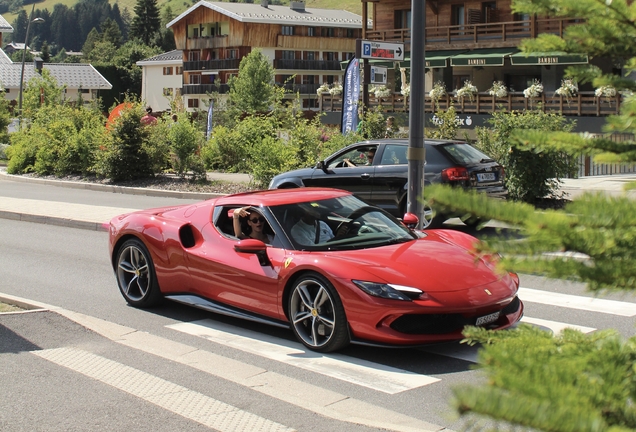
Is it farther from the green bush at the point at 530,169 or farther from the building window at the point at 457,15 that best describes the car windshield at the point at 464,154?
the building window at the point at 457,15

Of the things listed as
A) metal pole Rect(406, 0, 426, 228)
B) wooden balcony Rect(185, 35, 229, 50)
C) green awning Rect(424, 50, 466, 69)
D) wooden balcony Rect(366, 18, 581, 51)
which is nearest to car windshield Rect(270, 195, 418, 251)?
metal pole Rect(406, 0, 426, 228)

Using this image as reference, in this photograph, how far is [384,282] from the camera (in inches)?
273

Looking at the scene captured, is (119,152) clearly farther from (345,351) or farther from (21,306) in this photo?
(345,351)

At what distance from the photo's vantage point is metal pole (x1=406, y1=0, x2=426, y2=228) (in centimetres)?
1175

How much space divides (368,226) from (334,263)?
1.09 m

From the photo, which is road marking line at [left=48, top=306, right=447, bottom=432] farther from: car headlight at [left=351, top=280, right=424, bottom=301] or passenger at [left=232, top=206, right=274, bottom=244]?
passenger at [left=232, top=206, right=274, bottom=244]

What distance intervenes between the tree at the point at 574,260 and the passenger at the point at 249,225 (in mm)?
6466

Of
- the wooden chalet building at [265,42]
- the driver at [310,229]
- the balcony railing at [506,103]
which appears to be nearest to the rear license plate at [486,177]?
the driver at [310,229]

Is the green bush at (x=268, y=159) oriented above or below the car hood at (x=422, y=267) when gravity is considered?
above

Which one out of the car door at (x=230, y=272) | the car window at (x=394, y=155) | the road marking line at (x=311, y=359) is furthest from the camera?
the car window at (x=394, y=155)

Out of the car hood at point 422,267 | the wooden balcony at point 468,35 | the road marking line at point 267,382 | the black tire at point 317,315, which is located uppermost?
the wooden balcony at point 468,35

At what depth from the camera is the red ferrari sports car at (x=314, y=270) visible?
272 inches

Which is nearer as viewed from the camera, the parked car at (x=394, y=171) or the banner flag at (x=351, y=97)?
the parked car at (x=394, y=171)

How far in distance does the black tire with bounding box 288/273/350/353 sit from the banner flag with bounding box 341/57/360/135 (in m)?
15.7
